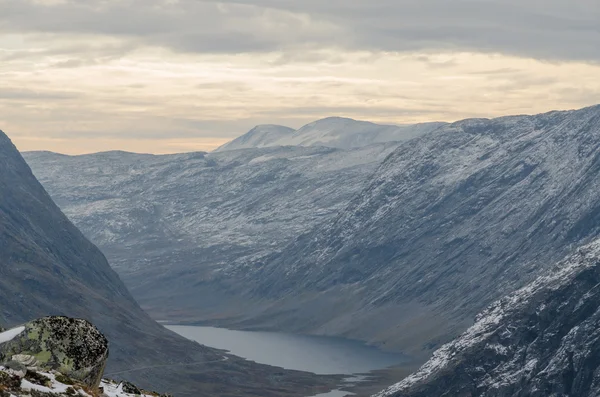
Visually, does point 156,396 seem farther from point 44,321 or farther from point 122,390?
point 44,321

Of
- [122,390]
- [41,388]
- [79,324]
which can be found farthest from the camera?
[122,390]

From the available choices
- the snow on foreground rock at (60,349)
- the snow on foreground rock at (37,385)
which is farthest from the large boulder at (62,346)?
the snow on foreground rock at (37,385)

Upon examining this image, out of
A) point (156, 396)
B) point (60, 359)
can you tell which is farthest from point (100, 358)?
point (156, 396)

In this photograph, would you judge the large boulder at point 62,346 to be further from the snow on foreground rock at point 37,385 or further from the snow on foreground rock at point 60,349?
the snow on foreground rock at point 37,385

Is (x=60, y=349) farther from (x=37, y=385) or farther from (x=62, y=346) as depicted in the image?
(x=37, y=385)

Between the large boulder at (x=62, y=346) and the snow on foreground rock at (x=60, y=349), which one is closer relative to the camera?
the snow on foreground rock at (x=60, y=349)

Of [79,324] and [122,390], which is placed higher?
[79,324]

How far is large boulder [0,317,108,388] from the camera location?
43938 millimetres

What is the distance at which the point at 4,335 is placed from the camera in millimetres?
44906

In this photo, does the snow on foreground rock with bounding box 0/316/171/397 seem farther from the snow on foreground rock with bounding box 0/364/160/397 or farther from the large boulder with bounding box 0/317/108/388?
the snow on foreground rock with bounding box 0/364/160/397

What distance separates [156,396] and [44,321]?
33.0 ft

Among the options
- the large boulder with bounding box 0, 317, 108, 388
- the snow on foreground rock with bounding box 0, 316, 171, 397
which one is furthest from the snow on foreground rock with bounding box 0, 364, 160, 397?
the large boulder with bounding box 0, 317, 108, 388

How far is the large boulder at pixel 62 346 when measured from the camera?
43938mm

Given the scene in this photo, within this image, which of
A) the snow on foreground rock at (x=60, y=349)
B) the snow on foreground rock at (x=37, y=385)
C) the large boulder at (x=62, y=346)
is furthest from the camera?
the large boulder at (x=62, y=346)
